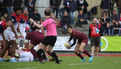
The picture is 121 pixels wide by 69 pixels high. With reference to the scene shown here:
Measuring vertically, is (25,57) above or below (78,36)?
below

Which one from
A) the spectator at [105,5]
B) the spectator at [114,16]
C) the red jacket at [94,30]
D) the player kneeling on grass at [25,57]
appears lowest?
the player kneeling on grass at [25,57]

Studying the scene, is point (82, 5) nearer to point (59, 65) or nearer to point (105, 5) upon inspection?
point (105, 5)

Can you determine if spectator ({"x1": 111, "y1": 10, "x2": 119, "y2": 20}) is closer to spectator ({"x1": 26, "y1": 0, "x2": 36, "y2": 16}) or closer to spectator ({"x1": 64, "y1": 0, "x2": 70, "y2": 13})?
spectator ({"x1": 64, "y1": 0, "x2": 70, "y2": 13})

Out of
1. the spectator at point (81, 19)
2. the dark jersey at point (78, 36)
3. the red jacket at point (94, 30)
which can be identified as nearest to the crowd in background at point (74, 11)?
the spectator at point (81, 19)

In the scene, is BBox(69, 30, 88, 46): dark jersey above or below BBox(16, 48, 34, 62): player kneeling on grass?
above

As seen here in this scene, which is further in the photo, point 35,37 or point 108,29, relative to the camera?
point 108,29

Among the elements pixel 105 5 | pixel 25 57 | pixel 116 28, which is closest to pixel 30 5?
pixel 105 5

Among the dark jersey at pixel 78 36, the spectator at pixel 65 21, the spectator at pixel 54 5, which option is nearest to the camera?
the dark jersey at pixel 78 36

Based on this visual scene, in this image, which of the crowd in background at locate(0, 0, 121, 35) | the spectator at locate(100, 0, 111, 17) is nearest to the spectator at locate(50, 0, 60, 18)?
the crowd in background at locate(0, 0, 121, 35)

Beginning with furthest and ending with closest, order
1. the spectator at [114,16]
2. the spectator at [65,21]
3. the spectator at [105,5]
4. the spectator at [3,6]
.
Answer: the spectator at [3,6], the spectator at [105,5], the spectator at [114,16], the spectator at [65,21]

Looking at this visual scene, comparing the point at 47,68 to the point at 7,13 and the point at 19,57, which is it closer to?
the point at 19,57

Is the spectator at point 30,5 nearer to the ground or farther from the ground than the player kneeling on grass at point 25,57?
farther from the ground

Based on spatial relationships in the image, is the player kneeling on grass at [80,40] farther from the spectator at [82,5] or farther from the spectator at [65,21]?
A: the spectator at [82,5]

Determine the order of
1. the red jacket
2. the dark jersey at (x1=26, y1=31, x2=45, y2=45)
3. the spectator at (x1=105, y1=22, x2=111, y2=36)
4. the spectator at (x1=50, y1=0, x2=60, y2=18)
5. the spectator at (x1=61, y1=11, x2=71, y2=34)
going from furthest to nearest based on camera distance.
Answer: the spectator at (x1=50, y1=0, x2=60, y2=18) < the spectator at (x1=61, y1=11, x2=71, y2=34) < the spectator at (x1=105, y1=22, x2=111, y2=36) < the red jacket < the dark jersey at (x1=26, y1=31, x2=45, y2=45)
